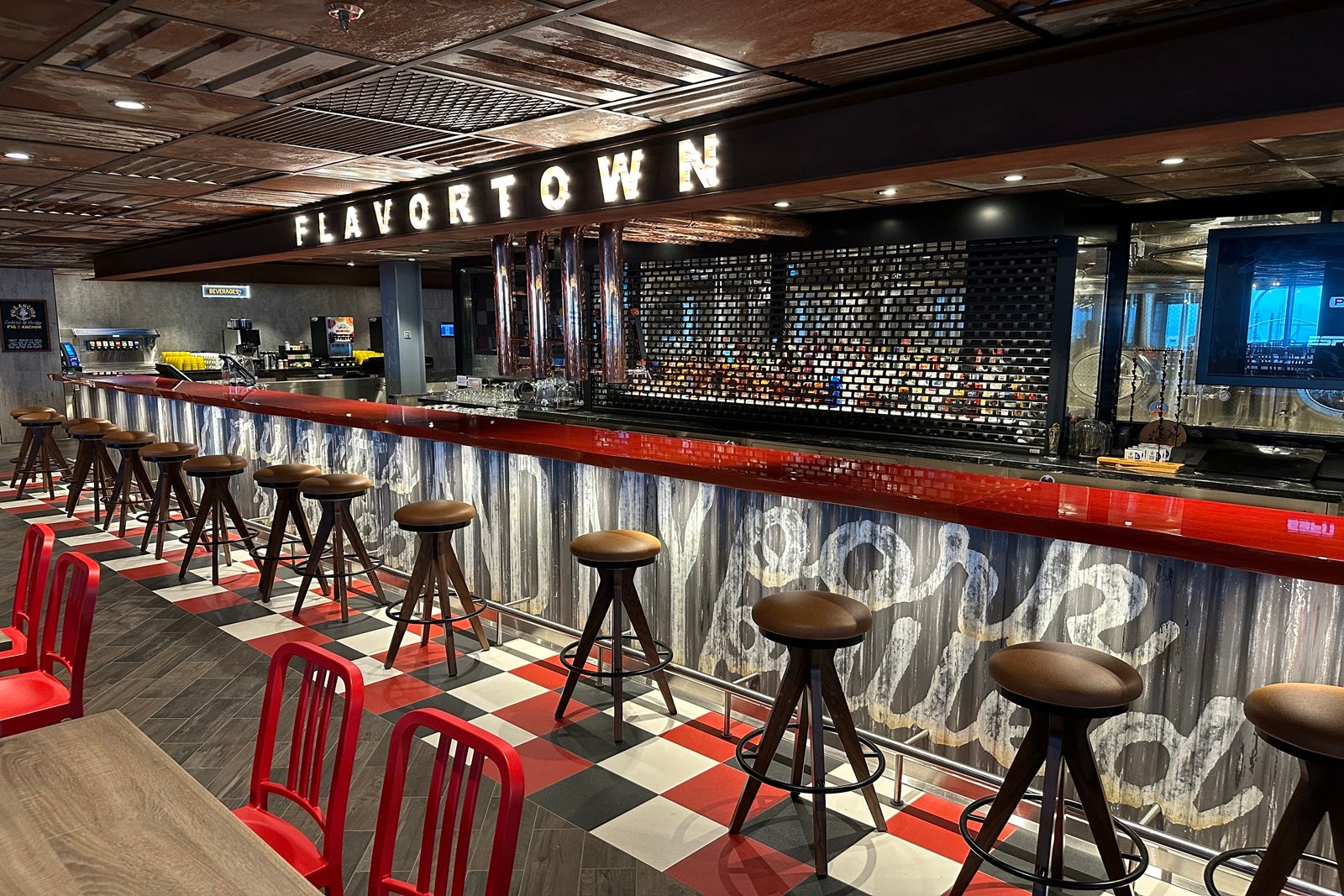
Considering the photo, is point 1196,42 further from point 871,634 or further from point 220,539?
point 220,539

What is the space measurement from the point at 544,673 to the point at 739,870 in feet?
5.59

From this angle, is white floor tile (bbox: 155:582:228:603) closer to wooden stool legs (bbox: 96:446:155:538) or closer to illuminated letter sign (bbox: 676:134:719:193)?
wooden stool legs (bbox: 96:446:155:538)

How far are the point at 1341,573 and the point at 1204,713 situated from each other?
2.21ft

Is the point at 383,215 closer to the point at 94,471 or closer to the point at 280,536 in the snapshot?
the point at 280,536

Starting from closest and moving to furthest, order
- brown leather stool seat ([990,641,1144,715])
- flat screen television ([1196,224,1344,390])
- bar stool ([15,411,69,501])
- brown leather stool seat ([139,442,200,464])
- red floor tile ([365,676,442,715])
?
brown leather stool seat ([990,641,1144,715])
red floor tile ([365,676,442,715])
flat screen television ([1196,224,1344,390])
brown leather stool seat ([139,442,200,464])
bar stool ([15,411,69,501])

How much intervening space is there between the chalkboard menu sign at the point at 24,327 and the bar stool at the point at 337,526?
9993 mm

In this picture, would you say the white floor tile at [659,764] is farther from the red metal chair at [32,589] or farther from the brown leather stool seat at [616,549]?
the red metal chair at [32,589]

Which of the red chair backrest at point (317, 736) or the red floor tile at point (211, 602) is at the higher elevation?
the red chair backrest at point (317, 736)

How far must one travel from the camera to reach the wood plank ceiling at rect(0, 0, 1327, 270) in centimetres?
234

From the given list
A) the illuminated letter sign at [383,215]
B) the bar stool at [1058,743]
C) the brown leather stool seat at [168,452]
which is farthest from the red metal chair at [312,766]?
the brown leather stool seat at [168,452]

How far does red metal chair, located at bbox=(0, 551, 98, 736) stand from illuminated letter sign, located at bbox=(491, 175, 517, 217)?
2582mm

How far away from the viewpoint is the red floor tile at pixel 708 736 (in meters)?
3.30

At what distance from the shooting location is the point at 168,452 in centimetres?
584

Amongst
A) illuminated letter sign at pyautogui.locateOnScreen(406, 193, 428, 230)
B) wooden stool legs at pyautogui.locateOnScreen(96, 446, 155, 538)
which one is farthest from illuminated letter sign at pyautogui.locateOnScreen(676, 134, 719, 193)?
wooden stool legs at pyautogui.locateOnScreen(96, 446, 155, 538)
